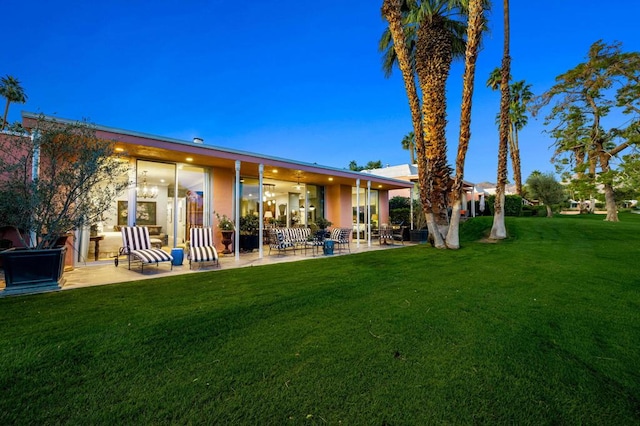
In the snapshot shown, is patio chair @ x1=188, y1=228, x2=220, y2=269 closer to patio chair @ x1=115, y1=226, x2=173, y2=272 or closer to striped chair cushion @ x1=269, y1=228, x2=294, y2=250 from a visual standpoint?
patio chair @ x1=115, y1=226, x2=173, y2=272

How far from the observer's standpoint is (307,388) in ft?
6.89

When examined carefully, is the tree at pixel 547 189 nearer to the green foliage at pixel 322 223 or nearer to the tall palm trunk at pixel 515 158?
the tall palm trunk at pixel 515 158

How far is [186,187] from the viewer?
1002 cm

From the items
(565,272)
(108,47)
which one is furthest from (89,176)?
(108,47)

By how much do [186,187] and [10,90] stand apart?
78.3ft

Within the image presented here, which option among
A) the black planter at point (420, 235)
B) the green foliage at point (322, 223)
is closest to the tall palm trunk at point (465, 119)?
the black planter at point (420, 235)

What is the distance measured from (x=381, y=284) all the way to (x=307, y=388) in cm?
346

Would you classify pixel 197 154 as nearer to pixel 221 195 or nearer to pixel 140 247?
pixel 221 195

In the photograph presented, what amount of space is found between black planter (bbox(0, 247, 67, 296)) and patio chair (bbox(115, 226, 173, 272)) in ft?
5.24

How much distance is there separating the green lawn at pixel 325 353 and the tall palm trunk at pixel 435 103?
5.76 metres

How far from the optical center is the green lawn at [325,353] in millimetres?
1873

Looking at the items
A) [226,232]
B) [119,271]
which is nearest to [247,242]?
[226,232]

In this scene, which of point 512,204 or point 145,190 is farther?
point 512,204

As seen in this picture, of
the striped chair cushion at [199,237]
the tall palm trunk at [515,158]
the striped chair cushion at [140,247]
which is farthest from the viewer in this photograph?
the tall palm trunk at [515,158]
